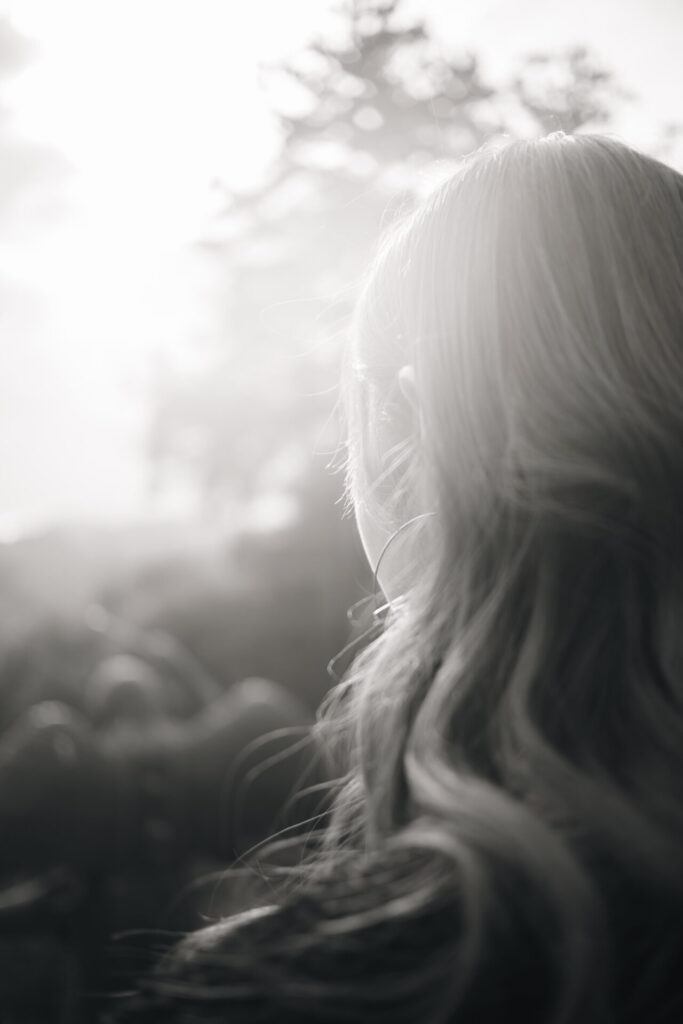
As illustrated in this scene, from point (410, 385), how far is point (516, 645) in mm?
224

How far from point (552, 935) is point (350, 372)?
530 mm

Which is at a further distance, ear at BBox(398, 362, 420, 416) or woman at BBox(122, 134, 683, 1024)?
ear at BBox(398, 362, 420, 416)

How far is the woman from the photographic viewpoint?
40 centimetres

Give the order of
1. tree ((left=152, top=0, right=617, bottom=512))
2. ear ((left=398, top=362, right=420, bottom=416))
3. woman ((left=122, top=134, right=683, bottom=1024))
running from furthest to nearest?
tree ((left=152, top=0, right=617, bottom=512)) → ear ((left=398, top=362, right=420, bottom=416)) → woman ((left=122, top=134, right=683, bottom=1024))

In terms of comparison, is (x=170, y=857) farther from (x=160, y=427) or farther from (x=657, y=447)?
(x=657, y=447)

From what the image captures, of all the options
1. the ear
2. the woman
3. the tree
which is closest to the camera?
the woman

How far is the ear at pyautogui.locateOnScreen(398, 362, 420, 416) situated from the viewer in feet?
2.01

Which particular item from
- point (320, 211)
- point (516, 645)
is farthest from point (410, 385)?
point (320, 211)

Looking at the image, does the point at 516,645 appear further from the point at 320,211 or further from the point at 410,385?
the point at 320,211

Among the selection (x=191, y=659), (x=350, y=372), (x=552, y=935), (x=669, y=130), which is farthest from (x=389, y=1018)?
(x=191, y=659)

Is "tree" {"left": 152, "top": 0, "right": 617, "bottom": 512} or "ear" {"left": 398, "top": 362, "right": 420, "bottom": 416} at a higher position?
"tree" {"left": 152, "top": 0, "right": 617, "bottom": 512}

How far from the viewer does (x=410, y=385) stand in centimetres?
62

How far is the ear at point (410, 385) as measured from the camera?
61 centimetres

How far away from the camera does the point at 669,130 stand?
1035 mm
